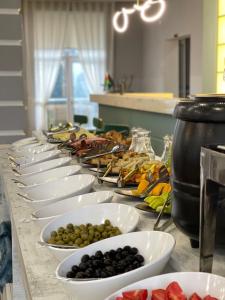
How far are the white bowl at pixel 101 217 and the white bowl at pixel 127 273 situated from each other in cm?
10

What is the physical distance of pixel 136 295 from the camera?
65cm

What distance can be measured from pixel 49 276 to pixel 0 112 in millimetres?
3419

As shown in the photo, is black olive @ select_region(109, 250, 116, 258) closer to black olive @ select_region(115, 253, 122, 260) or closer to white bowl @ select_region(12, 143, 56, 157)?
black olive @ select_region(115, 253, 122, 260)

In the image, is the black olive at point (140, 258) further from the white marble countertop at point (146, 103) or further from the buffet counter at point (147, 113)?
the buffet counter at point (147, 113)

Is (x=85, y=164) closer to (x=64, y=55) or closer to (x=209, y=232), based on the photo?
(x=209, y=232)

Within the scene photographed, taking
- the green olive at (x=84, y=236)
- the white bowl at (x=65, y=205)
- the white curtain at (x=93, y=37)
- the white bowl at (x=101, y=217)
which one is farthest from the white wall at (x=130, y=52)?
the green olive at (x=84, y=236)

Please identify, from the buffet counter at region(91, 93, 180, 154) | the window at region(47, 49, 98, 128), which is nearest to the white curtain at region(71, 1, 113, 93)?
the window at region(47, 49, 98, 128)

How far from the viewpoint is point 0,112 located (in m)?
4.08

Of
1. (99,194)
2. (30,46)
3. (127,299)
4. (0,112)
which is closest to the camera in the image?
(127,299)

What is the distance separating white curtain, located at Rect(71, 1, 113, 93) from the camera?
7391 millimetres

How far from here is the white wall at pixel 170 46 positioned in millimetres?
5917

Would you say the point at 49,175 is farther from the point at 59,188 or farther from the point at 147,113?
the point at 147,113

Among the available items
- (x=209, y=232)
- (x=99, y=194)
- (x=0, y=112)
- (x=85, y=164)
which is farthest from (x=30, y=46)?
(x=209, y=232)

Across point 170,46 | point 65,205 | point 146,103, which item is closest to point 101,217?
point 65,205
